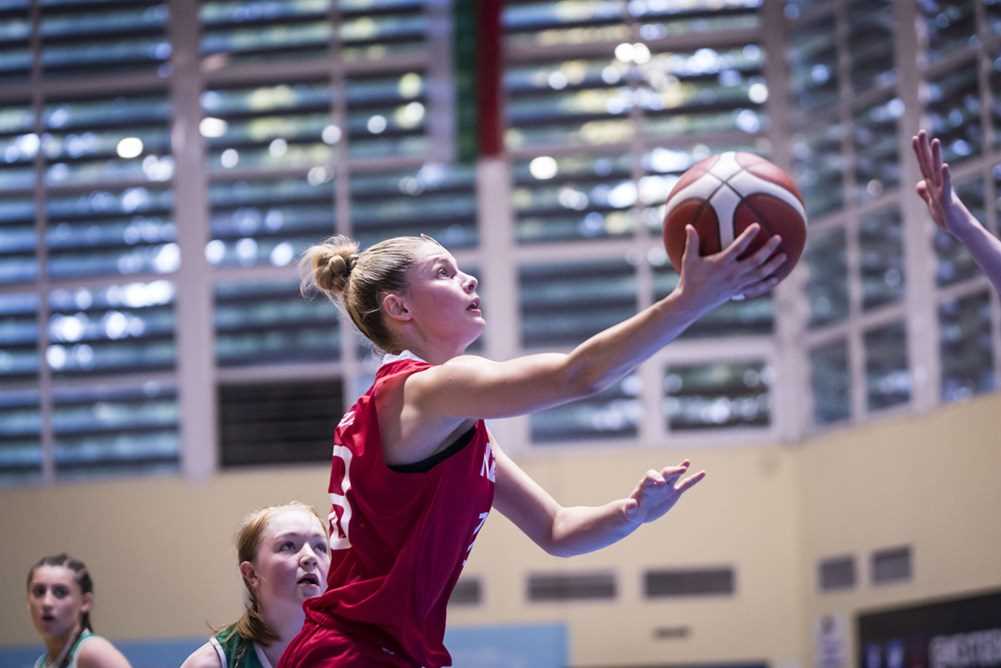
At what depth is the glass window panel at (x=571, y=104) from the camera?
1041 centimetres

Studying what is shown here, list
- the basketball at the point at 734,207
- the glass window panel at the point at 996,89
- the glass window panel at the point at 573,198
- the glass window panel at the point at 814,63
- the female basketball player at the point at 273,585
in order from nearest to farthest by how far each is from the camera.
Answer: the basketball at the point at 734,207
the female basketball player at the point at 273,585
the glass window panel at the point at 996,89
the glass window panel at the point at 814,63
the glass window panel at the point at 573,198

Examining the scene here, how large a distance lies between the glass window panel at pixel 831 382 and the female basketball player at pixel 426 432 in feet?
22.3

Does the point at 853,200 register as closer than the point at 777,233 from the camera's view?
No

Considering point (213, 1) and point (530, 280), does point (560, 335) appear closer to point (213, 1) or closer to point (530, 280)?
point (530, 280)

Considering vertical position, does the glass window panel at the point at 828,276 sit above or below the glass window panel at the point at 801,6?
below

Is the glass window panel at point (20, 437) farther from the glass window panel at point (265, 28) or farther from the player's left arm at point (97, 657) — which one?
the player's left arm at point (97, 657)

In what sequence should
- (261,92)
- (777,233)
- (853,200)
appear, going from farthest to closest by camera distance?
(261,92) → (853,200) → (777,233)

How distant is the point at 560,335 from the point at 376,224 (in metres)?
1.65

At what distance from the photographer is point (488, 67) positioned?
34.4ft

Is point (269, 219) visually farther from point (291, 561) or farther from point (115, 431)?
point (291, 561)

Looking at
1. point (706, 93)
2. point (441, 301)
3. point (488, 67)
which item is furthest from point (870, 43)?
point (441, 301)

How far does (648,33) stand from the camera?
10.4 metres

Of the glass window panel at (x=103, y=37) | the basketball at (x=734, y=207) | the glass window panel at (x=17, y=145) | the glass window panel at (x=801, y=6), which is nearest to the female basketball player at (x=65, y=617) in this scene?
the basketball at (x=734, y=207)

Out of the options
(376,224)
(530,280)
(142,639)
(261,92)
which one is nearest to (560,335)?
(530,280)
